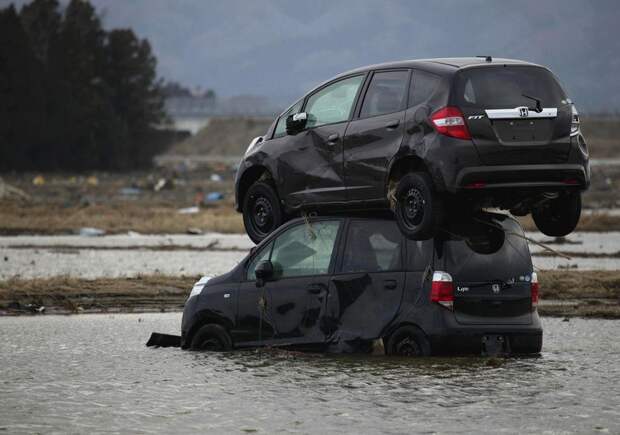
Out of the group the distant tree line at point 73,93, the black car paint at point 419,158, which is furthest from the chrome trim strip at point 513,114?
the distant tree line at point 73,93

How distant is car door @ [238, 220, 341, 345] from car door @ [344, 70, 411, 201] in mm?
480

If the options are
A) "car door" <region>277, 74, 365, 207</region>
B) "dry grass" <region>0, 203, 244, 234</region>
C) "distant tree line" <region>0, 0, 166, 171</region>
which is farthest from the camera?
"distant tree line" <region>0, 0, 166, 171</region>

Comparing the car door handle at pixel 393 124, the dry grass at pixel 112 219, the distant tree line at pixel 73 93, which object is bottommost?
the dry grass at pixel 112 219

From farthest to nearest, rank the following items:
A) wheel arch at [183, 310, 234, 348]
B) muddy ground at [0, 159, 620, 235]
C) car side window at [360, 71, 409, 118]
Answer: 1. muddy ground at [0, 159, 620, 235]
2. wheel arch at [183, 310, 234, 348]
3. car side window at [360, 71, 409, 118]

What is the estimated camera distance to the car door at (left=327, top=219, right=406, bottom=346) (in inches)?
479

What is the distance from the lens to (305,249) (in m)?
Result: 13.0

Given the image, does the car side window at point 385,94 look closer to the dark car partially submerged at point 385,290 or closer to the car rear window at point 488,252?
the dark car partially submerged at point 385,290

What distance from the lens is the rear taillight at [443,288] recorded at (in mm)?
11750

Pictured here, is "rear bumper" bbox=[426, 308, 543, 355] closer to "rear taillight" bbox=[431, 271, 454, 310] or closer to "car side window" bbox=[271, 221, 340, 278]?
"rear taillight" bbox=[431, 271, 454, 310]

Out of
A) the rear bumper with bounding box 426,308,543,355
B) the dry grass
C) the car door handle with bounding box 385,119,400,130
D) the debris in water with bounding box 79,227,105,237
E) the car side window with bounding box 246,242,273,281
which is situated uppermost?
the car door handle with bounding box 385,119,400,130

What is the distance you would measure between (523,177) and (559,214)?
1074 mm

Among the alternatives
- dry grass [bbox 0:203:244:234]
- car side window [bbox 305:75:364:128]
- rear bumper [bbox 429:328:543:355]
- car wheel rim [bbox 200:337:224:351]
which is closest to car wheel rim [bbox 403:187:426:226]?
rear bumper [bbox 429:328:543:355]

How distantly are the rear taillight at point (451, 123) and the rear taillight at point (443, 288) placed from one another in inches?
50.3

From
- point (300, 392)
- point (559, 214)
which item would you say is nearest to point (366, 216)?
point (559, 214)
